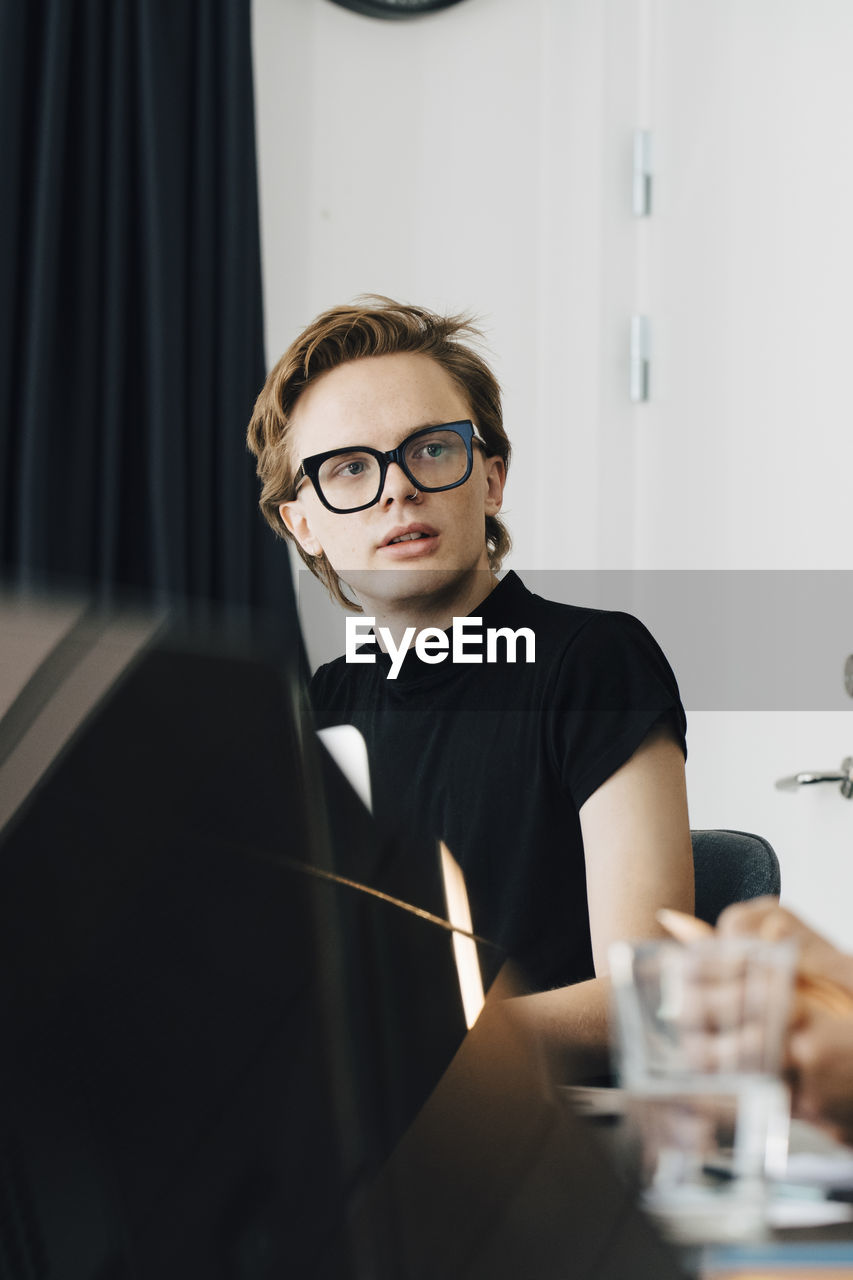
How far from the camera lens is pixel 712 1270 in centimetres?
38

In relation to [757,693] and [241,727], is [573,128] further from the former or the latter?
[241,727]

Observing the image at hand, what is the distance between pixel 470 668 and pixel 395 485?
0.19m

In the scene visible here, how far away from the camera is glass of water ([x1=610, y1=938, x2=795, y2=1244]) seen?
0.37 m

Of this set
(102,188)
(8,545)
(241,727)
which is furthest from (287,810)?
(102,188)

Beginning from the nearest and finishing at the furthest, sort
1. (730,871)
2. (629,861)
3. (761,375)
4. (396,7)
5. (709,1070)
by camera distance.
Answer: (709,1070) < (629,861) < (730,871) < (761,375) < (396,7)

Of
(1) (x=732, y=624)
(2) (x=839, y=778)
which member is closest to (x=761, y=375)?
(1) (x=732, y=624)

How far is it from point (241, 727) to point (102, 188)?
2.02 m

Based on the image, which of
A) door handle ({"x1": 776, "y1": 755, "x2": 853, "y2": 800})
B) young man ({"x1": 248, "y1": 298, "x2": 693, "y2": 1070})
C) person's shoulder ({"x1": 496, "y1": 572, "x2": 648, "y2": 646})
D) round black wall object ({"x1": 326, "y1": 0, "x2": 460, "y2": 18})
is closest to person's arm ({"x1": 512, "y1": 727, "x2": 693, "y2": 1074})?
young man ({"x1": 248, "y1": 298, "x2": 693, "y2": 1070})

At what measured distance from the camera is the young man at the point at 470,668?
0.96 m

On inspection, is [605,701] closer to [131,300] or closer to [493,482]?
[493,482]

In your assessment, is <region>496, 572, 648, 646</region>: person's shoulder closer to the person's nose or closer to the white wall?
the person's nose

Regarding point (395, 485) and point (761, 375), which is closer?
point (395, 485)

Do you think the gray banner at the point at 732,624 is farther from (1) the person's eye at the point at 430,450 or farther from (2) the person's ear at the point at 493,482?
(1) the person's eye at the point at 430,450

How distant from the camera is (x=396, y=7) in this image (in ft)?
8.29
